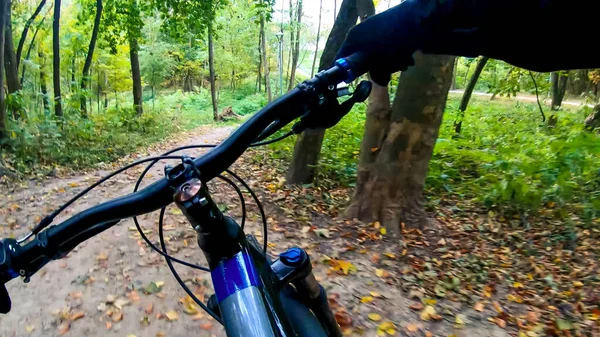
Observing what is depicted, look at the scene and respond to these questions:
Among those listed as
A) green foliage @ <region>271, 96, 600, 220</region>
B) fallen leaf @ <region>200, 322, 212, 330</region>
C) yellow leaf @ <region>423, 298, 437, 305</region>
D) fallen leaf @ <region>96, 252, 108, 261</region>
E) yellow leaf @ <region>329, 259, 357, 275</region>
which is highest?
green foliage @ <region>271, 96, 600, 220</region>

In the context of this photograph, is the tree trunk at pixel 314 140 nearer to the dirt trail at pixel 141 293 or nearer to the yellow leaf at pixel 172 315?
the dirt trail at pixel 141 293

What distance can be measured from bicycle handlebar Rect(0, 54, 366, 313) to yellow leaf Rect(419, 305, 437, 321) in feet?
10.4

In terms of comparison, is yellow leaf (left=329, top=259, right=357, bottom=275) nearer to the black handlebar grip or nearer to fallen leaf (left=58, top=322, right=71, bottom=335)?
fallen leaf (left=58, top=322, right=71, bottom=335)

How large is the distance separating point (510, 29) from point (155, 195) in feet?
3.14

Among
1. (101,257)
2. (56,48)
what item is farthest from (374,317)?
(56,48)

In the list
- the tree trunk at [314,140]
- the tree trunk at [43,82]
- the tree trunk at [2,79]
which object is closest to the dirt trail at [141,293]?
the tree trunk at [314,140]

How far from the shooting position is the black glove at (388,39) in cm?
113

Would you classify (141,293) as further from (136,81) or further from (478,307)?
(136,81)

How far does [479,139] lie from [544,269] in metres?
5.57

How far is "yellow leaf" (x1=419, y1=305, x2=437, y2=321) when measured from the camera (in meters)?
3.76

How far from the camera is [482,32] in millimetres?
1065

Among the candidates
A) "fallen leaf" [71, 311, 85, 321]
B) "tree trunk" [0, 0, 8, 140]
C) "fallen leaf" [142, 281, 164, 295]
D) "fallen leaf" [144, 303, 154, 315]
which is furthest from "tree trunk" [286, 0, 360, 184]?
"tree trunk" [0, 0, 8, 140]

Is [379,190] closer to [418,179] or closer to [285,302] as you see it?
[418,179]

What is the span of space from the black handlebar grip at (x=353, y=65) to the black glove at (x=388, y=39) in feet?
0.05
